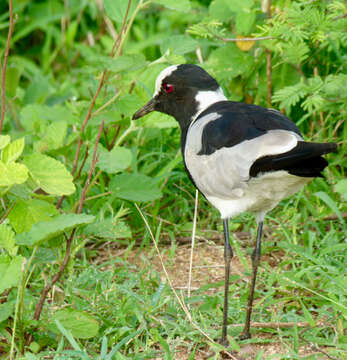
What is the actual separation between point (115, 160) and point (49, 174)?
63 cm

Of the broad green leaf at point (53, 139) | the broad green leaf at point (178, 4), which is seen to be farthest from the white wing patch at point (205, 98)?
the broad green leaf at point (53, 139)

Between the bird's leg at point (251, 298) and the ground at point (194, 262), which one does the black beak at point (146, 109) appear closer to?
the ground at point (194, 262)

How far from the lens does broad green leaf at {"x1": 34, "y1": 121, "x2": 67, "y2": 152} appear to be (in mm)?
3656

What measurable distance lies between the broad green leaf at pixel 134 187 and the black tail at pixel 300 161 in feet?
3.09

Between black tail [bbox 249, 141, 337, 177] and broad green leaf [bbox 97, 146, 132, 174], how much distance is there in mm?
812

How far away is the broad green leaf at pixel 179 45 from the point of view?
3.47 metres

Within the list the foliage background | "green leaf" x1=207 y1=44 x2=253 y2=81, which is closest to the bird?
the foliage background

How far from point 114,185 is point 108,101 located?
15.7 inches

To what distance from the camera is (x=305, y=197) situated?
12.8 ft

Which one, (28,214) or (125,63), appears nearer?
(28,214)

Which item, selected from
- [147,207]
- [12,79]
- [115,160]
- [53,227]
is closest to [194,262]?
[147,207]

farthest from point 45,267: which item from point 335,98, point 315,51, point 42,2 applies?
point 42,2

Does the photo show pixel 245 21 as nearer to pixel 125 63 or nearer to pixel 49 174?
pixel 125 63

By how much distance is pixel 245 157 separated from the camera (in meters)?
2.73
